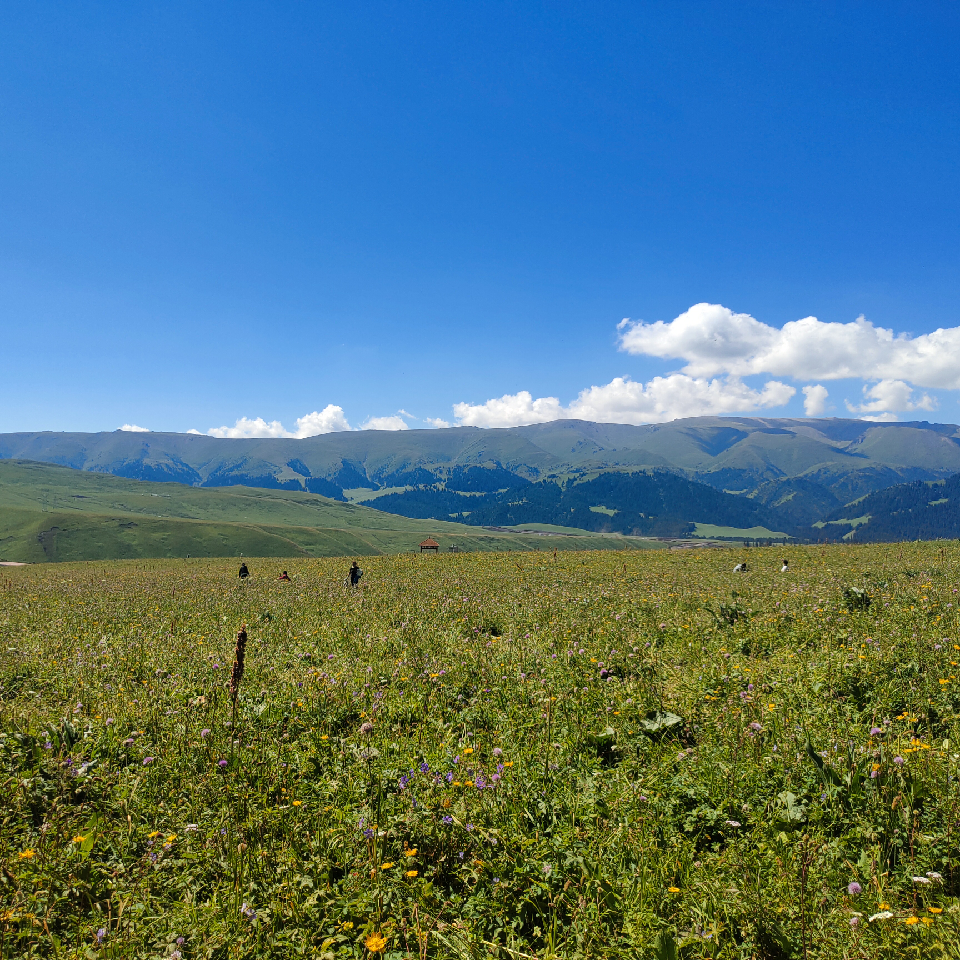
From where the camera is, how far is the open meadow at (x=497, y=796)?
3.94 m

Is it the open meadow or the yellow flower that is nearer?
the yellow flower

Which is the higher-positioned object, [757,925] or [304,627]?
[757,925]

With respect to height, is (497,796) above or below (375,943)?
below

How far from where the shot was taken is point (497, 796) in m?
5.46

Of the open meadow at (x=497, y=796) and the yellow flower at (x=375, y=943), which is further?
the open meadow at (x=497, y=796)

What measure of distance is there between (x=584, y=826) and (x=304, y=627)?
1095cm

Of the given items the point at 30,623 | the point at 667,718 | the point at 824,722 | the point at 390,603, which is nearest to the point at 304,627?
the point at 390,603

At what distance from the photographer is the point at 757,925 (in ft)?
12.4

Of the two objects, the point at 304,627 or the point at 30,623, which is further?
the point at 30,623

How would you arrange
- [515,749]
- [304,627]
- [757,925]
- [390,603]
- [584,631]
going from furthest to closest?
[390,603], [304,627], [584,631], [515,749], [757,925]

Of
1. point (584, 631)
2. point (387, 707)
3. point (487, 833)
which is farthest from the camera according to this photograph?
point (584, 631)

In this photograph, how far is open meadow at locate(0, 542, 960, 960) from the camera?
12.9ft

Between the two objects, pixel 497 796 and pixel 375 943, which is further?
pixel 497 796

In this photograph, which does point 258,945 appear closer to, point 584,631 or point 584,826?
point 584,826
